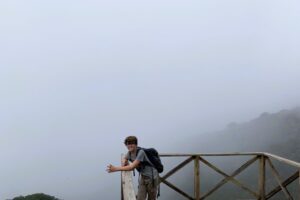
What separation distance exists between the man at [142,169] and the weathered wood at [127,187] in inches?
5.1

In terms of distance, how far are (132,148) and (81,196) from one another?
176904 millimetres

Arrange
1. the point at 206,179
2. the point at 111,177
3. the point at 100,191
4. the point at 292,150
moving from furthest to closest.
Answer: the point at 111,177
the point at 100,191
the point at 292,150
the point at 206,179

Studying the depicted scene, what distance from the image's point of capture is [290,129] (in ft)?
432

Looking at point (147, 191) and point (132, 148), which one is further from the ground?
point (132, 148)

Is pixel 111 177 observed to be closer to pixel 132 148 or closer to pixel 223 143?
pixel 223 143

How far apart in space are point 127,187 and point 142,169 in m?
0.82

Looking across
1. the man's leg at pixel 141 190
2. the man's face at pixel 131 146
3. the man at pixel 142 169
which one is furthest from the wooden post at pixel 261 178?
the man's face at pixel 131 146

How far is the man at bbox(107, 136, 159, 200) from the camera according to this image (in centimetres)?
567

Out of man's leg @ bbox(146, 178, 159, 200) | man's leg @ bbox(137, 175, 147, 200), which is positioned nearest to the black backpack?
man's leg @ bbox(146, 178, 159, 200)

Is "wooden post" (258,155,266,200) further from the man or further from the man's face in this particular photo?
the man's face

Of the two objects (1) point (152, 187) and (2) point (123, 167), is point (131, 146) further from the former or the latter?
(1) point (152, 187)

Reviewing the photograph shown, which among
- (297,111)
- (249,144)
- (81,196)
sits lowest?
(81,196)

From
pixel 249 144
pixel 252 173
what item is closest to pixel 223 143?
pixel 249 144

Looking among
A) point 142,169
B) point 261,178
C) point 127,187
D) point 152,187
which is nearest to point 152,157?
point 142,169
